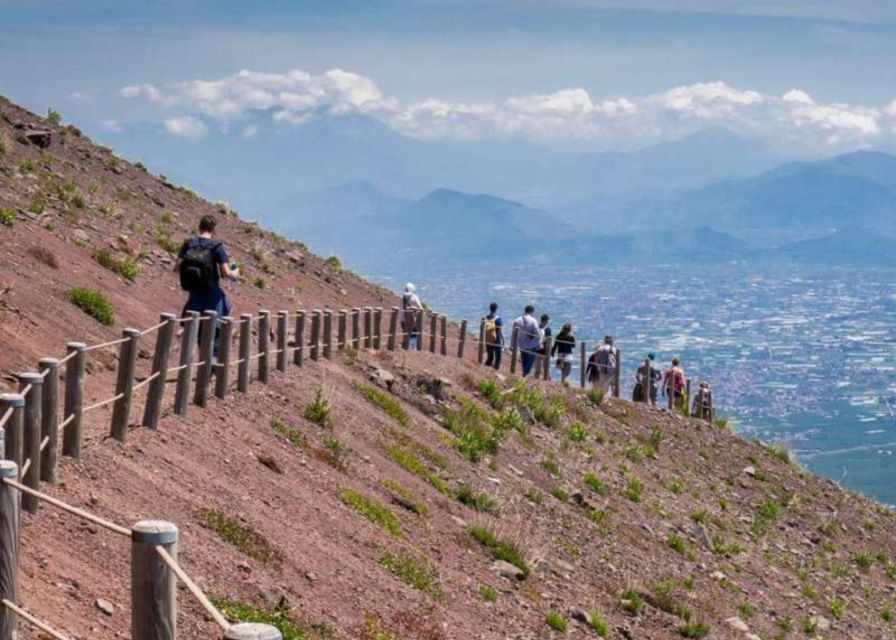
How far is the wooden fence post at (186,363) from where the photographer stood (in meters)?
14.7

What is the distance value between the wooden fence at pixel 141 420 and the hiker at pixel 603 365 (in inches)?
480

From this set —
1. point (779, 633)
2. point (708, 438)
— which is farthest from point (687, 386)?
point (779, 633)

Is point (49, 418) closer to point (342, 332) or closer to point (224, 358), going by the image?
point (224, 358)

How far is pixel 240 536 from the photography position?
40.9 ft

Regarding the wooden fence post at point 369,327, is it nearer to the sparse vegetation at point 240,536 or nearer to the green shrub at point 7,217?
the green shrub at point 7,217

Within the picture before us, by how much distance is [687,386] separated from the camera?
37.8 m

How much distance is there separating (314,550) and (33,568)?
14.2ft

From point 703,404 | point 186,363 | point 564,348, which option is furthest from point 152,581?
point 703,404

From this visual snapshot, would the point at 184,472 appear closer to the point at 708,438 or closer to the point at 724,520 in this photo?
the point at 724,520

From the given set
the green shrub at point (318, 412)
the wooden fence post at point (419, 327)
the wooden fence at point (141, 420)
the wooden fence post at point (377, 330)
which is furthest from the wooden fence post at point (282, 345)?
the wooden fence post at point (419, 327)

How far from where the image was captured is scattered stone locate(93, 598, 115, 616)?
942 centimetres

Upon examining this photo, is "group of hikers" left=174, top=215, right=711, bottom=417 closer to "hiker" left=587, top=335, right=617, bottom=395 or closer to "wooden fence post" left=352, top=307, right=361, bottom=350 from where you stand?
"hiker" left=587, top=335, right=617, bottom=395

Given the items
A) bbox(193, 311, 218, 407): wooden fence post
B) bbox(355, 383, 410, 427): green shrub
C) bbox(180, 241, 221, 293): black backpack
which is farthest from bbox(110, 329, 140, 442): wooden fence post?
bbox(355, 383, 410, 427): green shrub

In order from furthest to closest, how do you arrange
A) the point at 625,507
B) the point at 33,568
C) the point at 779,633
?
the point at 625,507 → the point at 779,633 → the point at 33,568
